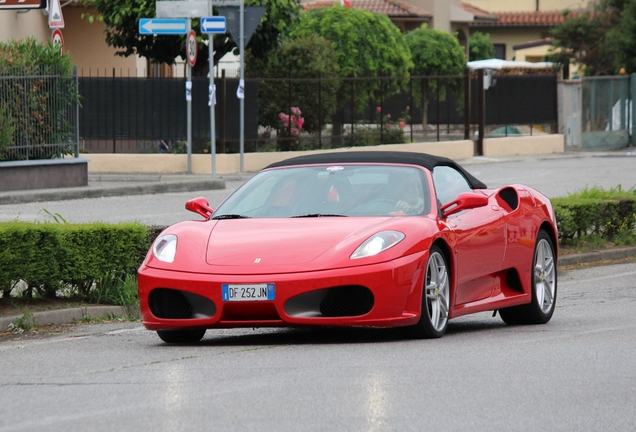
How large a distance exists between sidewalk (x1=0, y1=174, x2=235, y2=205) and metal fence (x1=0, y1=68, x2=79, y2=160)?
2.75 ft

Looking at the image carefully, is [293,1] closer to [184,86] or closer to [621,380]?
[184,86]

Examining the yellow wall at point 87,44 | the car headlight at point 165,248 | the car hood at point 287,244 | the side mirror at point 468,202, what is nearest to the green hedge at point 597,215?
the side mirror at point 468,202

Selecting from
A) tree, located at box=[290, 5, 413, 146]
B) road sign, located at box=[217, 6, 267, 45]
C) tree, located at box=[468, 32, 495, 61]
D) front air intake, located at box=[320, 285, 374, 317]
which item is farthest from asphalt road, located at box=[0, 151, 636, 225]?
tree, located at box=[468, 32, 495, 61]

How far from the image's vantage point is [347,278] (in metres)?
8.05

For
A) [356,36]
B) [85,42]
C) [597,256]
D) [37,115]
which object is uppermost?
[356,36]

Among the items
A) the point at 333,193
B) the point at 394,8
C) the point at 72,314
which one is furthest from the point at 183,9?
the point at 394,8

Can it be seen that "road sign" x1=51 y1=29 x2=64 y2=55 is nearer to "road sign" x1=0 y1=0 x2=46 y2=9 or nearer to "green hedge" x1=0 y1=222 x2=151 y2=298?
"road sign" x1=0 y1=0 x2=46 y2=9

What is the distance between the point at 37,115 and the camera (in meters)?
23.2

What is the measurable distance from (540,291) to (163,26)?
17644mm

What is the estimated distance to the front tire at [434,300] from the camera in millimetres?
8406

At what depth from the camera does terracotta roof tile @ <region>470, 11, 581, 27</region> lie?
7219cm

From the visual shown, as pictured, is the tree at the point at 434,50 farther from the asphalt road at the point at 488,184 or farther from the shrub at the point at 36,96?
the shrub at the point at 36,96

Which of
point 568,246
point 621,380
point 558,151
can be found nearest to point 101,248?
point 621,380

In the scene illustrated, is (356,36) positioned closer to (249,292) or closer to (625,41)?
(625,41)
